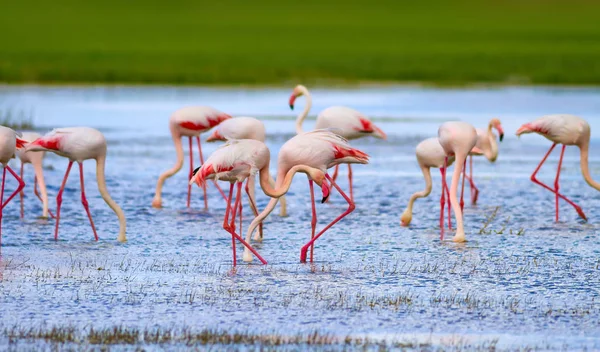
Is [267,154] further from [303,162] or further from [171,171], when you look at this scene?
[171,171]

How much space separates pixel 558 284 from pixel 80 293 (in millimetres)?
3291

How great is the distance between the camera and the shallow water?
22.5 ft

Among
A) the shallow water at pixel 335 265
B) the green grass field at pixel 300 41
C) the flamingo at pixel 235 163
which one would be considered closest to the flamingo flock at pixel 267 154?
the flamingo at pixel 235 163

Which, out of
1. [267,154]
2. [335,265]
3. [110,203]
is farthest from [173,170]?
[335,265]

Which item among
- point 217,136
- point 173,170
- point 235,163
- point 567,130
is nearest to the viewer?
point 235,163

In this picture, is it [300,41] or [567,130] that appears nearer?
[567,130]

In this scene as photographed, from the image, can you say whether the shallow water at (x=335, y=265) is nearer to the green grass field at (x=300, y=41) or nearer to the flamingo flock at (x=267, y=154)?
the flamingo flock at (x=267, y=154)

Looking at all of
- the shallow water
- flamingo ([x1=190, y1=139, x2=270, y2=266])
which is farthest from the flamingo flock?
the shallow water

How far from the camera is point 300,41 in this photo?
71.3 meters

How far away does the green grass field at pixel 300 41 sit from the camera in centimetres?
3828

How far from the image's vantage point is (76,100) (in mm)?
27922

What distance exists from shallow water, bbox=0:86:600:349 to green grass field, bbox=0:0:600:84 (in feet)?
73.1

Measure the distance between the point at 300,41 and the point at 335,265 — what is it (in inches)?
2491

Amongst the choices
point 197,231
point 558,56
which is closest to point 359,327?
point 197,231
